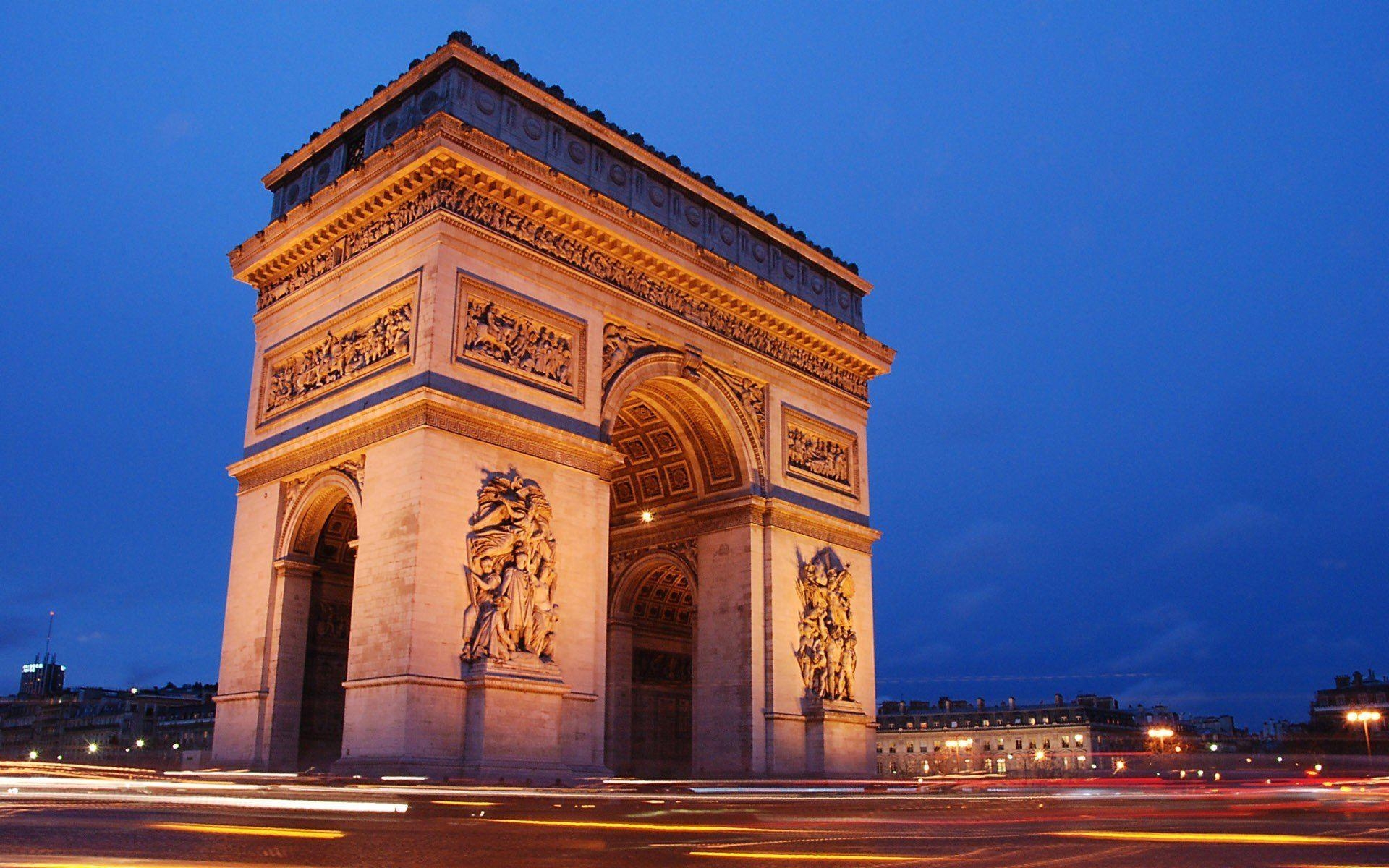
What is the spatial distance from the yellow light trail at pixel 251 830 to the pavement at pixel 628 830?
25mm

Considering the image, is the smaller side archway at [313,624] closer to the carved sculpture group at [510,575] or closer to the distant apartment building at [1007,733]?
the carved sculpture group at [510,575]

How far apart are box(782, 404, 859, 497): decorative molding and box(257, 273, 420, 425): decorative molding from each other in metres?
10.6

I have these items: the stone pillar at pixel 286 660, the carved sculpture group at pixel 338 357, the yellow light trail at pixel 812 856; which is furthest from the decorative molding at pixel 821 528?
the yellow light trail at pixel 812 856

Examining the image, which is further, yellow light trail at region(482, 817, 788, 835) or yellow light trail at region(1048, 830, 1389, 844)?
yellow light trail at region(482, 817, 788, 835)

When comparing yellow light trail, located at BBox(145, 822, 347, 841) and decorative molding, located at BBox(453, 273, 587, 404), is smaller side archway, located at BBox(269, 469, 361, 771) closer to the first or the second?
decorative molding, located at BBox(453, 273, 587, 404)

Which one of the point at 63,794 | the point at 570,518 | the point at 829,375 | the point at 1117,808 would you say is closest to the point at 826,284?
the point at 829,375

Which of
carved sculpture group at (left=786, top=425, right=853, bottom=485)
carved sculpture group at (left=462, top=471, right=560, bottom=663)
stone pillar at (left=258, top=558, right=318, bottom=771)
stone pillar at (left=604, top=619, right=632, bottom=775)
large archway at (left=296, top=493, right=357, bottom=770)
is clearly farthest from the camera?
stone pillar at (left=604, top=619, right=632, bottom=775)

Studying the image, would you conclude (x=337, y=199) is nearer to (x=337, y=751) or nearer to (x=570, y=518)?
(x=570, y=518)

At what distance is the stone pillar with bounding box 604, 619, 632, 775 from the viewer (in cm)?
2878

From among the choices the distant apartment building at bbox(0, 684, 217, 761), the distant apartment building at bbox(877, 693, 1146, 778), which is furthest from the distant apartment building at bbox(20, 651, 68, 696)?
the distant apartment building at bbox(877, 693, 1146, 778)

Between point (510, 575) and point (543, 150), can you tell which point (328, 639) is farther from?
point (543, 150)

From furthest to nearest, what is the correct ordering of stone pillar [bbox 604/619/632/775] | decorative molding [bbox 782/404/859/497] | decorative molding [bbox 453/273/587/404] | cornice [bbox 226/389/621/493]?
stone pillar [bbox 604/619/632/775], decorative molding [bbox 782/404/859/497], decorative molding [bbox 453/273/587/404], cornice [bbox 226/389/621/493]

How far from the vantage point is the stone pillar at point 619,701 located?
94.4 ft

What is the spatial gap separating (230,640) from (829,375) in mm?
16341
